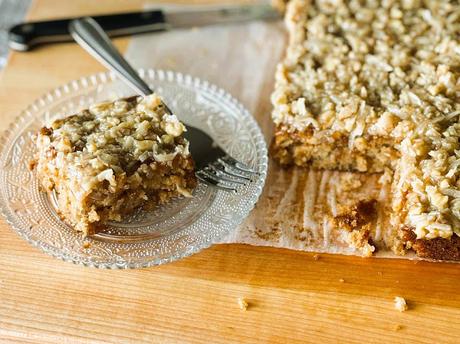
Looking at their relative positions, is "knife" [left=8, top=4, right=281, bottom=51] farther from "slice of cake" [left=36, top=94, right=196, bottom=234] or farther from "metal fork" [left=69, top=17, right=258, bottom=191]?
"slice of cake" [left=36, top=94, right=196, bottom=234]

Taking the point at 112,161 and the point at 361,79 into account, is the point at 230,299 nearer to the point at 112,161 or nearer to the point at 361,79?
the point at 112,161

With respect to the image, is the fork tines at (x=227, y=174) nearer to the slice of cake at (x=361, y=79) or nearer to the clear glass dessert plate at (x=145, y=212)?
the clear glass dessert plate at (x=145, y=212)

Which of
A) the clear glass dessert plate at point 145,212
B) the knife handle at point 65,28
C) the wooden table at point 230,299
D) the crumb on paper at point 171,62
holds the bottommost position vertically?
the wooden table at point 230,299

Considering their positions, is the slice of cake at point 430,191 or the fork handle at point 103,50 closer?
the slice of cake at point 430,191

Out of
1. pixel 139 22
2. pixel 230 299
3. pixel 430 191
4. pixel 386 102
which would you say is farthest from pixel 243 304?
pixel 139 22

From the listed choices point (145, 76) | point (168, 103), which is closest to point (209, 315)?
point (168, 103)

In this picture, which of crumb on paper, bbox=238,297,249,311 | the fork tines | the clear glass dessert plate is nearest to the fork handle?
the clear glass dessert plate

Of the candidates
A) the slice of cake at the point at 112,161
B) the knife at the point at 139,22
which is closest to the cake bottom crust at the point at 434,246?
the slice of cake at the point at 112,161
